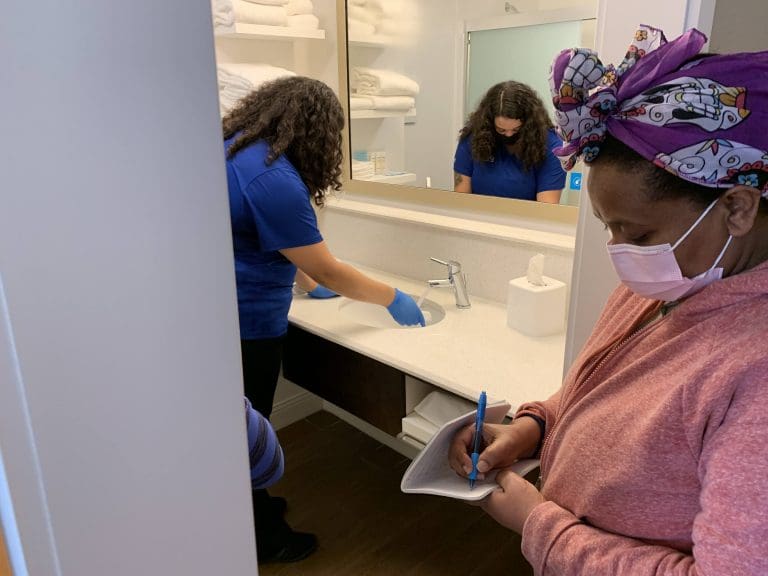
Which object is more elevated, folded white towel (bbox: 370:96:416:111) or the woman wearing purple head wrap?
folded white towel (bbox: 370:96:416:111)

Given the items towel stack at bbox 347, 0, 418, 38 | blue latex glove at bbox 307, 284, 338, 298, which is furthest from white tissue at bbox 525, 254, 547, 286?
towel stack at bbox 347, 0, 418, 38

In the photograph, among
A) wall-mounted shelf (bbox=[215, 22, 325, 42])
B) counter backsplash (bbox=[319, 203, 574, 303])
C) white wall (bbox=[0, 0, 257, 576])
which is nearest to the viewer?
white wall (bbox=[0, 0, 257, 576])

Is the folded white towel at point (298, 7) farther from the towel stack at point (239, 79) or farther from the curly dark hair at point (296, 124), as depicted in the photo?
the curly dark hair at point (296, 124)

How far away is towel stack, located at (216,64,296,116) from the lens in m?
2.12

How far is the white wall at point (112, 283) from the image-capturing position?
38 centimetres

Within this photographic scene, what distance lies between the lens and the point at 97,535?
47cm

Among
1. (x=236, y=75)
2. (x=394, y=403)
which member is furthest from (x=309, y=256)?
(x=236, y=75)

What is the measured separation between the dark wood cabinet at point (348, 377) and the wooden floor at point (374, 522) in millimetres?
533

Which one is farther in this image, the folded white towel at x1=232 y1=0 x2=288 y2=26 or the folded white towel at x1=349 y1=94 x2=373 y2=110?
the folded white towel at x1=349 y1=94 x2=373 y2=110

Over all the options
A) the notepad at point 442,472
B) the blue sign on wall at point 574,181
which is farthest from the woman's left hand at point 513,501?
the blue sign on wall at point 574,181

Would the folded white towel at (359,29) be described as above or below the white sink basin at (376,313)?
above

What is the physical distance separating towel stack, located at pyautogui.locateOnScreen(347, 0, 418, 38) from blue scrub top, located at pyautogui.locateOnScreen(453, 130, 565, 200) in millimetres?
492

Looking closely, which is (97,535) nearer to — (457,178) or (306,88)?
(306,88)

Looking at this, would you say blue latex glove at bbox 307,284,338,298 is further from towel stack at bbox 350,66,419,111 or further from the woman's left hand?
the woman's left hand
